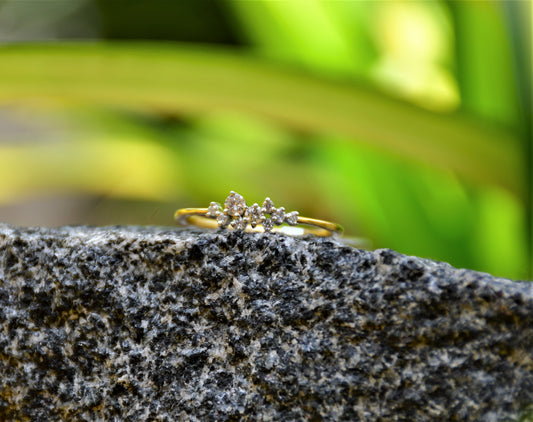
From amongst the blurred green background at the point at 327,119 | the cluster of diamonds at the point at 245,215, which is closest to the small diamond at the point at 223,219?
the cluster of diamonds at the point at 245,215

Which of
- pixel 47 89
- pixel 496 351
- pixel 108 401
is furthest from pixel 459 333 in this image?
pixel 47 89

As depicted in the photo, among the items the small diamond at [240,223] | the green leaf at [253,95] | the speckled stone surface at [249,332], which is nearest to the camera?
the speckled stone surface at [249,332]

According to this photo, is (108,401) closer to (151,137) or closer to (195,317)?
(195,317)

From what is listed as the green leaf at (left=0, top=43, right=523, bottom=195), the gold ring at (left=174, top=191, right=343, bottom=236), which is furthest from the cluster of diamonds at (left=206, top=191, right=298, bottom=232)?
the green leaf at (left=0, top=43, right=523, bottom=195)

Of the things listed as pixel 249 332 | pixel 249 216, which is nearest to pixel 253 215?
pixel 249 216

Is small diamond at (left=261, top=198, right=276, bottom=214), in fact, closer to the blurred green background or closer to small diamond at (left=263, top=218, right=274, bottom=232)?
small diamond at (left=263, top=218, right=274, bottom=232)

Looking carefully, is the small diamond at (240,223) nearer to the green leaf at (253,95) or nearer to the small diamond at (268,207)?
the small diamond at (268,207)
